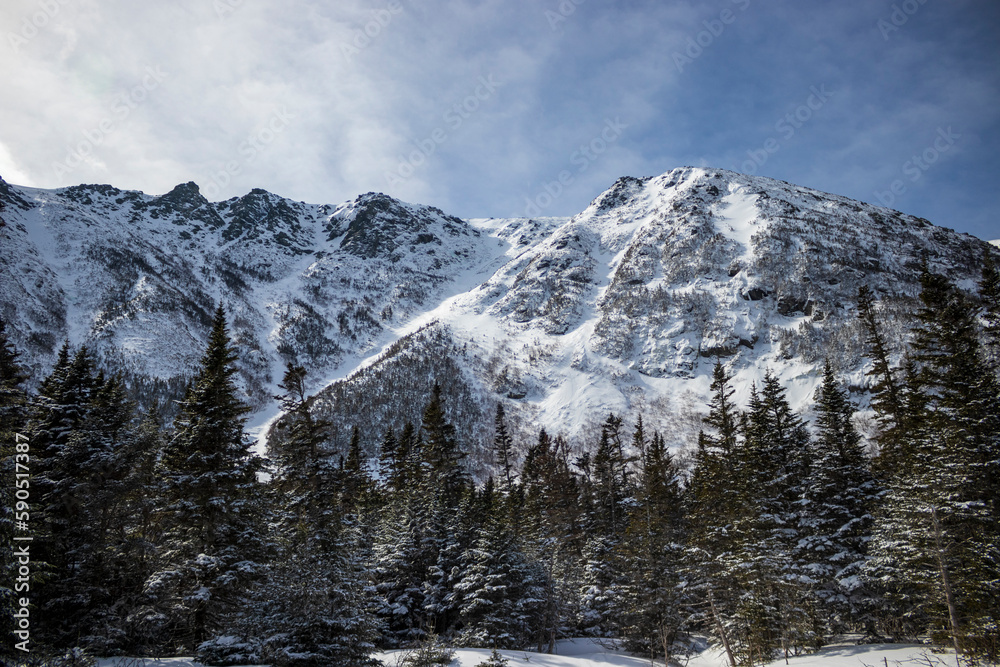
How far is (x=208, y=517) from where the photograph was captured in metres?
17.4

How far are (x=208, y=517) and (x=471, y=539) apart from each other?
59.0 feet

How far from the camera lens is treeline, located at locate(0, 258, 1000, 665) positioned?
1450 centimetres

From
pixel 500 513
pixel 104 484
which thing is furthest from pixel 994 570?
pixel 104 484

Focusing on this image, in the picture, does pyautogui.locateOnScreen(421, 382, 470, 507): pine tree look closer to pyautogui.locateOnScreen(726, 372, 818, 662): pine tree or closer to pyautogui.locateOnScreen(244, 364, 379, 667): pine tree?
pyautogui.locateOnScreen(726, 372, 818, 662): pine tree

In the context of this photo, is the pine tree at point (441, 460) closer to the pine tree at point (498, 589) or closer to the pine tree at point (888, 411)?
the pine tree at point (498, 589)

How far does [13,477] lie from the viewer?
1143cm

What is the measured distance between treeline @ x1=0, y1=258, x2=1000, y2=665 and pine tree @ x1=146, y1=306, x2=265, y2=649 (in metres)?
0.08

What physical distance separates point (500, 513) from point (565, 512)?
12.1m

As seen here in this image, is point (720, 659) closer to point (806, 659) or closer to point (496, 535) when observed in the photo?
point (806, 659)

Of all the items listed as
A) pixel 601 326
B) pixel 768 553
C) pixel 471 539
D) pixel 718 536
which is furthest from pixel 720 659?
pixel 601 326

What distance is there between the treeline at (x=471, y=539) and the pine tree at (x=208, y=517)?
0.28 ft

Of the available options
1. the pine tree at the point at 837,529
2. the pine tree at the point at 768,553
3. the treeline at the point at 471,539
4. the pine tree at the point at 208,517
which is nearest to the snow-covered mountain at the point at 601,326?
the treeline at the point at 471,539

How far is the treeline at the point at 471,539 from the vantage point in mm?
14500

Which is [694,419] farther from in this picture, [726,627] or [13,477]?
[13,477]
